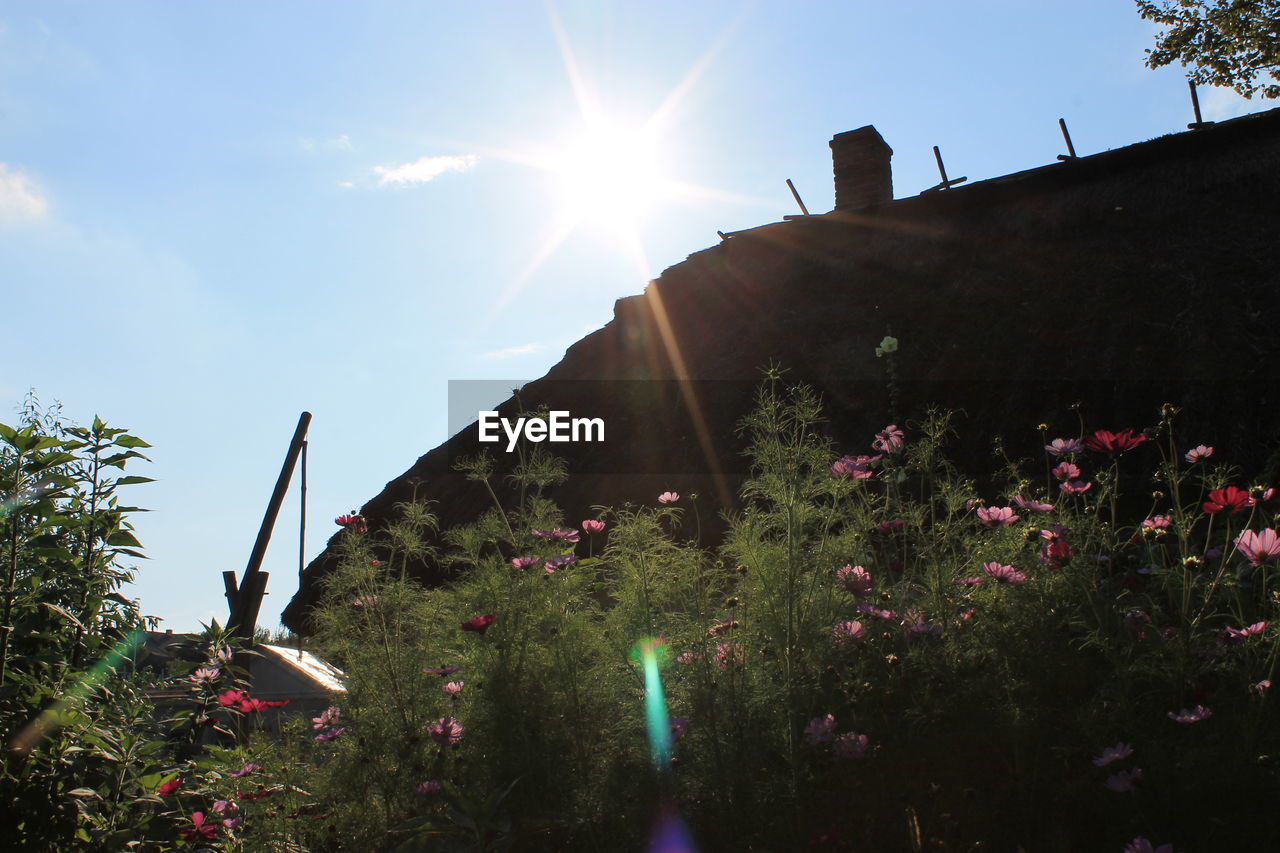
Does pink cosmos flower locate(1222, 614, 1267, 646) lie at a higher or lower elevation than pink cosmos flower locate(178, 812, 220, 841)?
higher

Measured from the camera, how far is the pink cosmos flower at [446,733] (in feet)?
8.41

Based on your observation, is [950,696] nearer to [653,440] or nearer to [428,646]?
[428,646]

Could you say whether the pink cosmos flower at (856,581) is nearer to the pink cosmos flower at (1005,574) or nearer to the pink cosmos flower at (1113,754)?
the pink cosmos flower at (1005,574)

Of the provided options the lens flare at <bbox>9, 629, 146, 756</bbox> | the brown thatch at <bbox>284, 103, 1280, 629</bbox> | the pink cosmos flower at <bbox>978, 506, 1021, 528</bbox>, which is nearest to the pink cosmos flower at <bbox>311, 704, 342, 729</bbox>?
the lens flare at <bbox>9, 629, 146, 756</bbox>

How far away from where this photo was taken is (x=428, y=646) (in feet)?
10.1

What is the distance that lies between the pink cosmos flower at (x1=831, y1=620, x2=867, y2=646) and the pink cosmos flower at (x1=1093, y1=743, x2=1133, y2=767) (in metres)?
0.65

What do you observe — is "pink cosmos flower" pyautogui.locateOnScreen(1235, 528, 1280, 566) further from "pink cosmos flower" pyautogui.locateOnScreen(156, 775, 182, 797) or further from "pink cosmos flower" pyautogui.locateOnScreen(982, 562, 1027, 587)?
"pink cosmos flower" pyautogui.locateOnScreen(156, 775, 182, 797)

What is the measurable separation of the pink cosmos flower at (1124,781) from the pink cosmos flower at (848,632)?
2.26 ft

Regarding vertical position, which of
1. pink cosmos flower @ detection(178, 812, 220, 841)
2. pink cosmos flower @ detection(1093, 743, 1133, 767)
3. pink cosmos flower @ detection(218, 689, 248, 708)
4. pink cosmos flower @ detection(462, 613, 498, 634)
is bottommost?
pink cosmos flower @ detection(178, 812, 220, 841)

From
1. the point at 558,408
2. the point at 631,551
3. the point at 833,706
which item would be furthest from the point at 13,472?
the point at 558,408

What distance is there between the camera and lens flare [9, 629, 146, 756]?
6.92 feet

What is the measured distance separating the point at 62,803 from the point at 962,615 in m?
2.32

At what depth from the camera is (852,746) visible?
2.25 meters

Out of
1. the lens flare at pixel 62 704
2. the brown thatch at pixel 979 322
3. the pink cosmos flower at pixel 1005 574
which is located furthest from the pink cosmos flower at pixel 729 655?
the brown thatch at pixel 979 322
